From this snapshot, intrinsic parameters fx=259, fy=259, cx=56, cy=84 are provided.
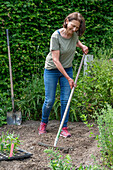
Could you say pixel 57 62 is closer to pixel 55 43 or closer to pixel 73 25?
pixel 55 43

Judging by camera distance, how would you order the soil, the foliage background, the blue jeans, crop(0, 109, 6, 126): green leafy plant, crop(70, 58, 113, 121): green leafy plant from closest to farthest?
the soil → the blue jeans → crop(70, 58, 113, 121): green leafy plant → crop(0, 109, 6, 126): green leafy plant → the foliage background

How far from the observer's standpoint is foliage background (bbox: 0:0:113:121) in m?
5.42

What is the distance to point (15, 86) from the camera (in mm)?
5633

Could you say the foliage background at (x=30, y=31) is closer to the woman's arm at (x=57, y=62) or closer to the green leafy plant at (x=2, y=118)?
the green leafy plant at (x=2, y=118)

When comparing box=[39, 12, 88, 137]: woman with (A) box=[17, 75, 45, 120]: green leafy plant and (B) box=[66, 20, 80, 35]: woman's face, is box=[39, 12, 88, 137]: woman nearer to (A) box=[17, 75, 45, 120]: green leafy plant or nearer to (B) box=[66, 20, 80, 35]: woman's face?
(B) box=[66, 20, 80, 35]: woman's face

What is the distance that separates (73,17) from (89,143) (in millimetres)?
1746

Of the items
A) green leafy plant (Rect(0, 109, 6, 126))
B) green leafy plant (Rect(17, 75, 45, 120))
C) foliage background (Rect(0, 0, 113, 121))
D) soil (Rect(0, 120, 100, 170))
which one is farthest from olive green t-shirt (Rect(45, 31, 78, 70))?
foliage background (Rect(0, 0, 113, 121))

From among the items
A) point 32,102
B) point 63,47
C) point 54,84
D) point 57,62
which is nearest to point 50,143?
point 54,84

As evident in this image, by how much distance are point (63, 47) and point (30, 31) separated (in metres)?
2.20

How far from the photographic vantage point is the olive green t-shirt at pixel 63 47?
3.57 m

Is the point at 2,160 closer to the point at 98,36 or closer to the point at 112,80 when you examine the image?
the point at 112,80

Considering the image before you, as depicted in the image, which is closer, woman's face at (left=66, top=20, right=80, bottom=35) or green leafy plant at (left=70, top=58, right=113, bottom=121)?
woman's face at (left=66, top=20, right=80, bottom=35)

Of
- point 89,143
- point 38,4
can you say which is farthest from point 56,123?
point 38,4

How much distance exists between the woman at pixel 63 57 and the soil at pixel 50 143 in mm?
212
